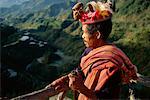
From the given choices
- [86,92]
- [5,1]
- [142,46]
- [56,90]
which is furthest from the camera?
[5,1]

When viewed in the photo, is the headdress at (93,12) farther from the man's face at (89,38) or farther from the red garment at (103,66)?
the red garment at (103,66)

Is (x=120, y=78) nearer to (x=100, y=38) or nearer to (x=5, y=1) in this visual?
(x=100, y=38)

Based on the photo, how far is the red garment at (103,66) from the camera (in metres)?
2.59

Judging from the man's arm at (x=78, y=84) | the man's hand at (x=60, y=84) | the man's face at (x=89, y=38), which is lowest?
the man's hand at (x=60, y=84)

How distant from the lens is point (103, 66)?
8.58ft

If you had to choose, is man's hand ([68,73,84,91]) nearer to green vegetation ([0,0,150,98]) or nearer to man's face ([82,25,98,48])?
man's face ([82,25,98,48])

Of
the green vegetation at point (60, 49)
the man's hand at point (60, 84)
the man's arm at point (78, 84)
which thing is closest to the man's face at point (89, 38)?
the man's hand at point (60, 84)

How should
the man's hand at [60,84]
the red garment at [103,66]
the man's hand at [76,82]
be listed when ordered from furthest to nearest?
the man's hand at [60,84], the red garment at [103,66], the man's hand at [76,82]

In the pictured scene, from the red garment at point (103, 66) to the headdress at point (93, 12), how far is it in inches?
8.1

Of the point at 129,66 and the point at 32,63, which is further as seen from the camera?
the point at 32,63

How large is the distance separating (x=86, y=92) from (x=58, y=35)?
41.8 meters

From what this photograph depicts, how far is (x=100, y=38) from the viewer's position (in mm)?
2801

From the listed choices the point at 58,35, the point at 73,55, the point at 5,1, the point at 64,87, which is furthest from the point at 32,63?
the point at 5,1

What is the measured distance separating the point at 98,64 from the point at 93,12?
402 mm
